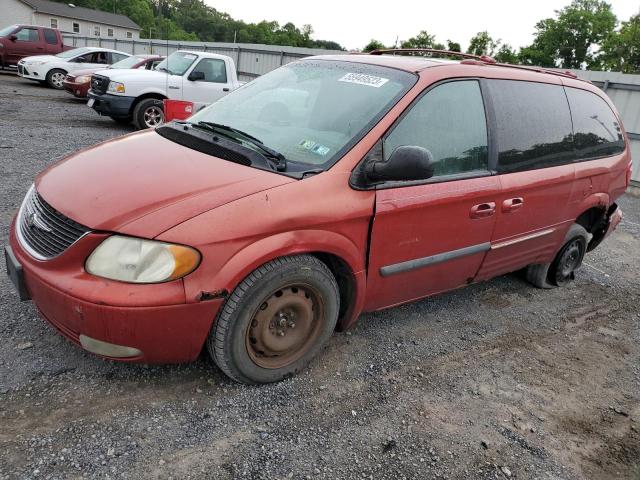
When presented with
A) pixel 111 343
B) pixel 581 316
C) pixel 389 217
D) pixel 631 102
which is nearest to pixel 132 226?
pixel 111 343

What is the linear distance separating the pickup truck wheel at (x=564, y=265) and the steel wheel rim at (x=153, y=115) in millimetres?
8075

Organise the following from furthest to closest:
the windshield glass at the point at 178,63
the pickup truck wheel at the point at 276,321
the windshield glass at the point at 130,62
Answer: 1. the windshield glass at the point at 130,62
2. the windshield glass at the point at 178,63
3. the pickup truck wheel at the point at 276,321

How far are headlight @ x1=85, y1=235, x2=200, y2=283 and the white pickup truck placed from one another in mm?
7926

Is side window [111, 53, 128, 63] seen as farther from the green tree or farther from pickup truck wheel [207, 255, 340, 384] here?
the green tree

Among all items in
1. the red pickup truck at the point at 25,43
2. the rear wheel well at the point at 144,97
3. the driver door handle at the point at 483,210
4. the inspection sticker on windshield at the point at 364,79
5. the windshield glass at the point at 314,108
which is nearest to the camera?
the windshield glass at the point at 314,108

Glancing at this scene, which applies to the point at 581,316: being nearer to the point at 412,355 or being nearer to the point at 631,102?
the point at 412,355

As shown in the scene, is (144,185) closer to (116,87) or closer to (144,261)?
(144,261)

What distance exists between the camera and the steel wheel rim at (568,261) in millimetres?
4500

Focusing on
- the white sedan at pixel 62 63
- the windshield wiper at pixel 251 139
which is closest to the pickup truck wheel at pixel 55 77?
the white sedan at pixel 62 63

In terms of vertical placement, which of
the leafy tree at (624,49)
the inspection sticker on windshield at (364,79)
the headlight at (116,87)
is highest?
the leafy tree at (624,49)

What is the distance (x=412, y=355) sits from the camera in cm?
321

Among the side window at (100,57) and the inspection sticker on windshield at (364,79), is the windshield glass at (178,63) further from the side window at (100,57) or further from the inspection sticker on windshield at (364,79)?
the inspection sticker on windshield at (364,79)

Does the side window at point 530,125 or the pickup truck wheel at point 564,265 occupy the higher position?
the side window at point 530,125

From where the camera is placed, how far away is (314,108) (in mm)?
3043
